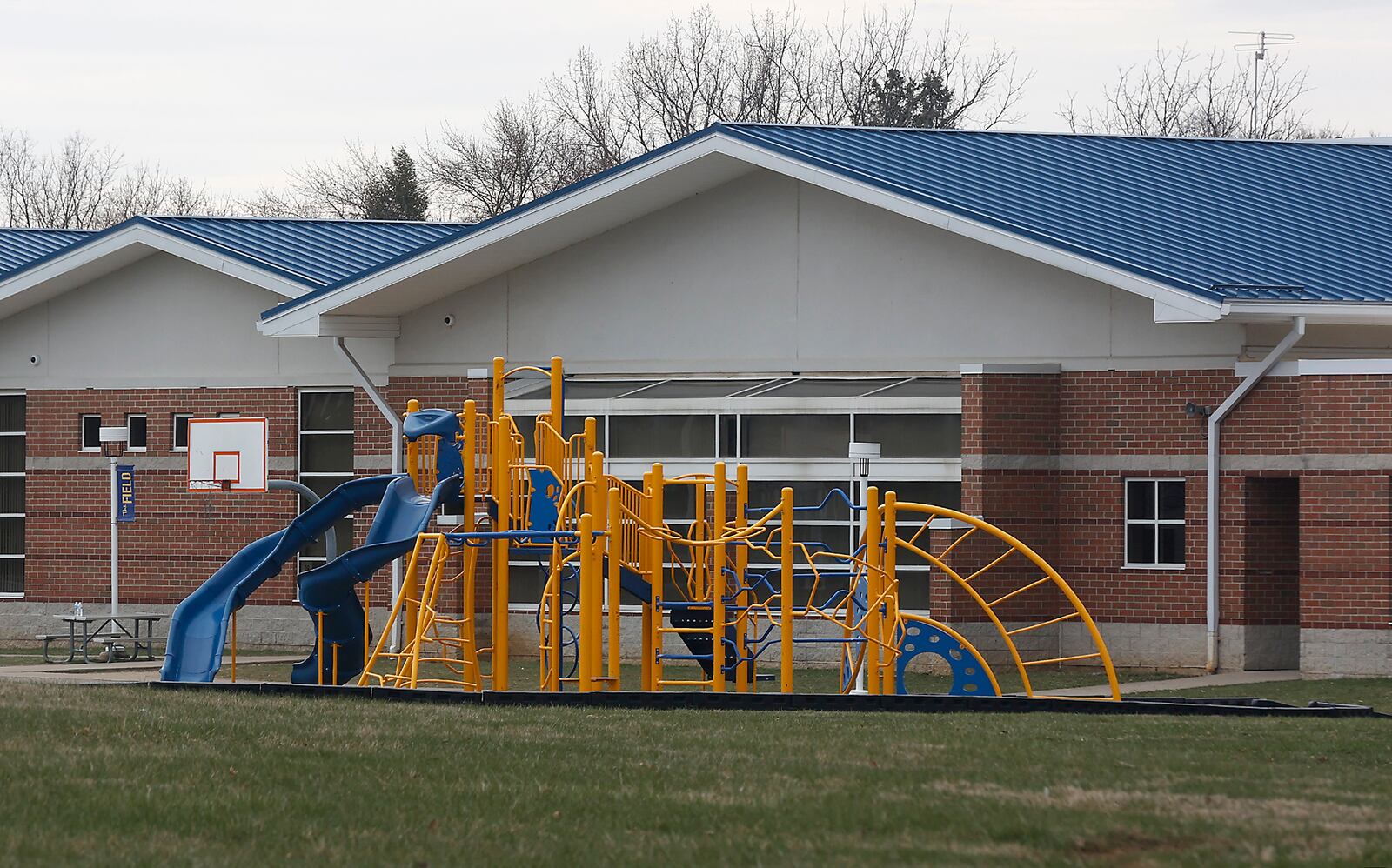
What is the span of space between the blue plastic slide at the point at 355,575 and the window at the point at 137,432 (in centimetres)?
852

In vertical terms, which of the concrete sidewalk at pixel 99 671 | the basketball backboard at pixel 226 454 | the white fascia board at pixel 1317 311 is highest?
the white fascia board at pixel 1317 311

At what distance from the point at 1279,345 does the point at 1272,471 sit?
54.9 inches

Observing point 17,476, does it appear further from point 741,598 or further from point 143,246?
point 741,598

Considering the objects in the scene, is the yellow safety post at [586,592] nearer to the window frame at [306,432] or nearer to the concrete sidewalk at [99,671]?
the concrete sidewalk at [99,671]

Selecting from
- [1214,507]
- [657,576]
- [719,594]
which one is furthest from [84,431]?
[1214,507]

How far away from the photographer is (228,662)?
22906 millimetres

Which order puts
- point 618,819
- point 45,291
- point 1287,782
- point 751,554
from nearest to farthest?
point 618,819
point 1287,782
point 751,554
point 45,291

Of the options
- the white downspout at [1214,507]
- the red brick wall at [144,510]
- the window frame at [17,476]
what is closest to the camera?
the white downspout at [1214,507]

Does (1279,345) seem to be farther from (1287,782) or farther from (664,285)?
(1287,782)

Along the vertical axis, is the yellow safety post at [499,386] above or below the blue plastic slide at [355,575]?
above

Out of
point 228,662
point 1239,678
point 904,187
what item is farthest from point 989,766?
point 228,662

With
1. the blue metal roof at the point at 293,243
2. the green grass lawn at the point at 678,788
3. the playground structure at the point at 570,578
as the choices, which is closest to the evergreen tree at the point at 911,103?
the blue metal roof at the point at 293,243

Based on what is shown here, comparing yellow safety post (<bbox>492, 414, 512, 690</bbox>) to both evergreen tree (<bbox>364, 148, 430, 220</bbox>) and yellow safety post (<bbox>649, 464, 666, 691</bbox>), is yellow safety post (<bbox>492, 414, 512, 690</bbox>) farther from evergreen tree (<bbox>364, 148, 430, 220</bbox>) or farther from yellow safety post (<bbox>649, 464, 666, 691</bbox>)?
evergreen tree (<bbox>364, 148, 430, 220</bbox>)

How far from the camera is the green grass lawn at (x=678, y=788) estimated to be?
853cm
